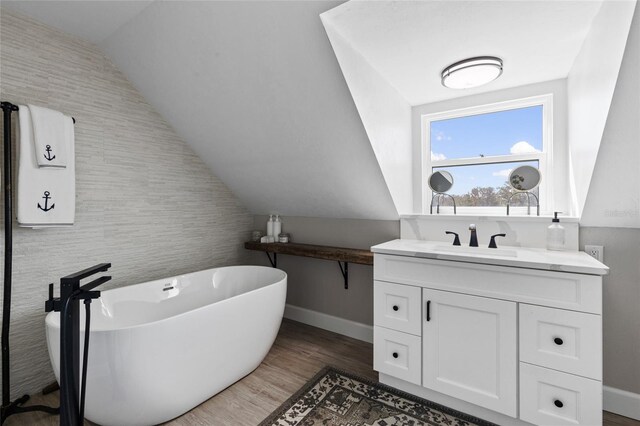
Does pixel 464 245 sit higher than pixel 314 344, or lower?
higher

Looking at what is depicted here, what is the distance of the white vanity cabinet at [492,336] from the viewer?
4.56 feet

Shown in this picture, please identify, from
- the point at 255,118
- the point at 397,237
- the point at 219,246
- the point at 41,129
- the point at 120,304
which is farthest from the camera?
the point at 219,246

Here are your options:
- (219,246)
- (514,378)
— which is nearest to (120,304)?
(219,246)

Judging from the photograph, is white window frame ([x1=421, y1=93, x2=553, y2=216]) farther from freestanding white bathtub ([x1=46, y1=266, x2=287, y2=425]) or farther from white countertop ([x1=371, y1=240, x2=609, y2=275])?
freestanding white bathtub ([x1=46, y1=266, x2=287, y2=425])

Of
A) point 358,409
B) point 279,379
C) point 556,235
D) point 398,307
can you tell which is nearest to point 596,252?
point 556,235

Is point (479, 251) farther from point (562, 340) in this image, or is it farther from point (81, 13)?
point (81, 13)

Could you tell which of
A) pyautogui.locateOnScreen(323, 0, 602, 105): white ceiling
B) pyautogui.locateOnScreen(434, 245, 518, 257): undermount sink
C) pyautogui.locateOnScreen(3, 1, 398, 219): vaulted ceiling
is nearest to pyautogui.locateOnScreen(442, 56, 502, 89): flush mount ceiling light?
pyautogui.locateOnScreen(323, 0, 602, 105): white ceiling

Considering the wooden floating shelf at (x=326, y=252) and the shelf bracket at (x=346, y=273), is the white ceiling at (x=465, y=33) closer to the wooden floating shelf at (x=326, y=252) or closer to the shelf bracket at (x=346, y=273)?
the wooden floating shelf at (x=326, y=252)

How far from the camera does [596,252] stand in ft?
5.78

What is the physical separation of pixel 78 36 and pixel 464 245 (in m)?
3.06

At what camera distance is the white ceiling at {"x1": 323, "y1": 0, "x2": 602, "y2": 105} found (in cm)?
138

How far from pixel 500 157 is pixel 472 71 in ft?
2.52

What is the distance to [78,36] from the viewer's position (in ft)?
6.79

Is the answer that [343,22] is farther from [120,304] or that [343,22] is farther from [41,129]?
[120,304]
